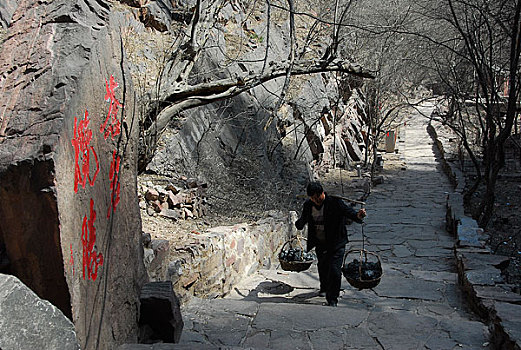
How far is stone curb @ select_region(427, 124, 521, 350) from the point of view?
3.35 metres

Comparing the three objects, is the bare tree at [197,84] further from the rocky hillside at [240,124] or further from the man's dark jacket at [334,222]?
the man's dark jacket at [334,222]

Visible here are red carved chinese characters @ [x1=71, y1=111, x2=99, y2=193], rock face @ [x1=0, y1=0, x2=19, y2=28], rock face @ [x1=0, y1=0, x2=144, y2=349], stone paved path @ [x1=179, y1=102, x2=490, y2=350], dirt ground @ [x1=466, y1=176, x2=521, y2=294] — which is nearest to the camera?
rock face @ [x1=0, y1=0, x2=144, y2=349]

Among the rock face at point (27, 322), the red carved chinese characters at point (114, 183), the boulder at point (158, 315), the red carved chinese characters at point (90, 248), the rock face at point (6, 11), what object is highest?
the rock face at point (6, 11)

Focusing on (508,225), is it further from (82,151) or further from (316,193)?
(82,151)

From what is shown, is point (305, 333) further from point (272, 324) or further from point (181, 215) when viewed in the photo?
point (181, 215)

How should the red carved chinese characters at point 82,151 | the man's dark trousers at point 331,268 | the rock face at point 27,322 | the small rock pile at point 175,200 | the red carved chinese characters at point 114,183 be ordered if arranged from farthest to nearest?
the small rock pile at point 175,200, the man's dark trousers at point 331,268, the red carved chinese characters at point 114,183, the red carved chinese characters at point 82,151, the rock face at point 27,322

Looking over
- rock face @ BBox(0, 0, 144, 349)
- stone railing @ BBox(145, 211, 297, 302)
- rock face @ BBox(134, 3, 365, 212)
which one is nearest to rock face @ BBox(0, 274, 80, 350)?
rock face @ BBox(0, 0, 144, 349)

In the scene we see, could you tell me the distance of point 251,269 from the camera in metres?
6.60

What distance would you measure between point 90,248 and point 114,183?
1.80ft

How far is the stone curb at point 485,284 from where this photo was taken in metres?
3.35

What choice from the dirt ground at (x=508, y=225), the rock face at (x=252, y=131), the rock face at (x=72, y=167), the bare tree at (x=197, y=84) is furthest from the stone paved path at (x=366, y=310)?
the rock face at (x=252, y=131)

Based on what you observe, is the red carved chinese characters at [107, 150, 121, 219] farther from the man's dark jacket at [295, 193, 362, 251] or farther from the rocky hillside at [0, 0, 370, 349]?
the man's dark jacket at [295, 193, 362, 251]

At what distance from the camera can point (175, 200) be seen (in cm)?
683

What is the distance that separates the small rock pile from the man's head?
2.50 m
